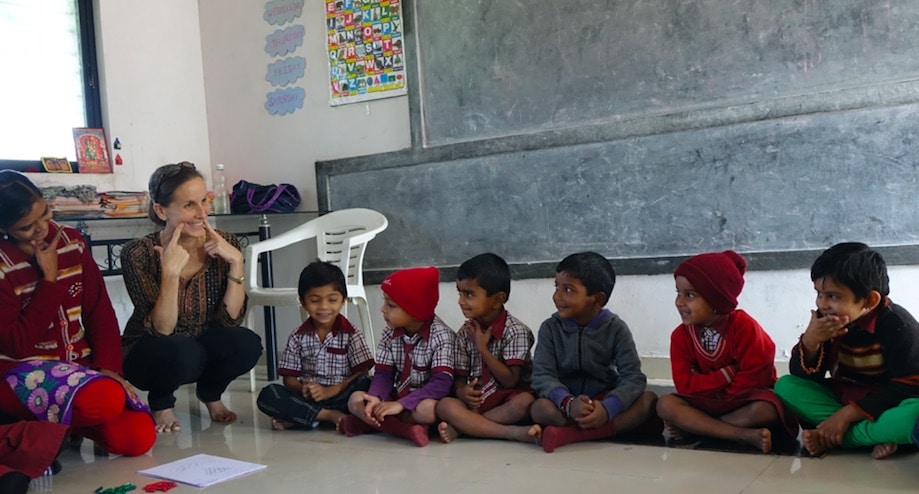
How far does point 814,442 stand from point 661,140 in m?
1.56

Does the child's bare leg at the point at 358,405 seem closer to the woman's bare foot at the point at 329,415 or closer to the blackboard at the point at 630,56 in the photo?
the woman's bare foot at the point at 329,415

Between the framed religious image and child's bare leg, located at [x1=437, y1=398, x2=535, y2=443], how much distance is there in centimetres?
251

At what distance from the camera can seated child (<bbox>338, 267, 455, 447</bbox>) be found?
8.81ft

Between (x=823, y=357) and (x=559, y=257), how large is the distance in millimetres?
1551

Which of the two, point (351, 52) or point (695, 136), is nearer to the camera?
point (695, 136)

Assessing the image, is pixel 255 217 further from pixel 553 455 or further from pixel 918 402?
pixel 918 402

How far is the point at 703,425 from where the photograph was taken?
2389 mm

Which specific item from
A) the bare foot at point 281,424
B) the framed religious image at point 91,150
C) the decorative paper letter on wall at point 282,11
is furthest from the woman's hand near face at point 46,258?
the decorative paper letter on wall at point 282,11

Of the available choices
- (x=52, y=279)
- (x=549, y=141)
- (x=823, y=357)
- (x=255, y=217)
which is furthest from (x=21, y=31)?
(x=823, y=357)

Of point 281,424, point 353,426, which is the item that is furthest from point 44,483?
Answer: point 353,426

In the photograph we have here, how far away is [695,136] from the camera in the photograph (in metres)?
3.36

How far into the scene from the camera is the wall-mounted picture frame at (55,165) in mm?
4043

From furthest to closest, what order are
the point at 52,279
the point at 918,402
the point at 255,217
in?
1. the point at 255,217
2. the point at 52,279
3. the point at 918,402

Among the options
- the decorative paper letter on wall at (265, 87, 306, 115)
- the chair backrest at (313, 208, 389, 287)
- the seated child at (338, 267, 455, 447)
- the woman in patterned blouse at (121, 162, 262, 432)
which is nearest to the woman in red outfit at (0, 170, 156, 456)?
the woman in patterned blouse at (121, 162, 262, 432)
